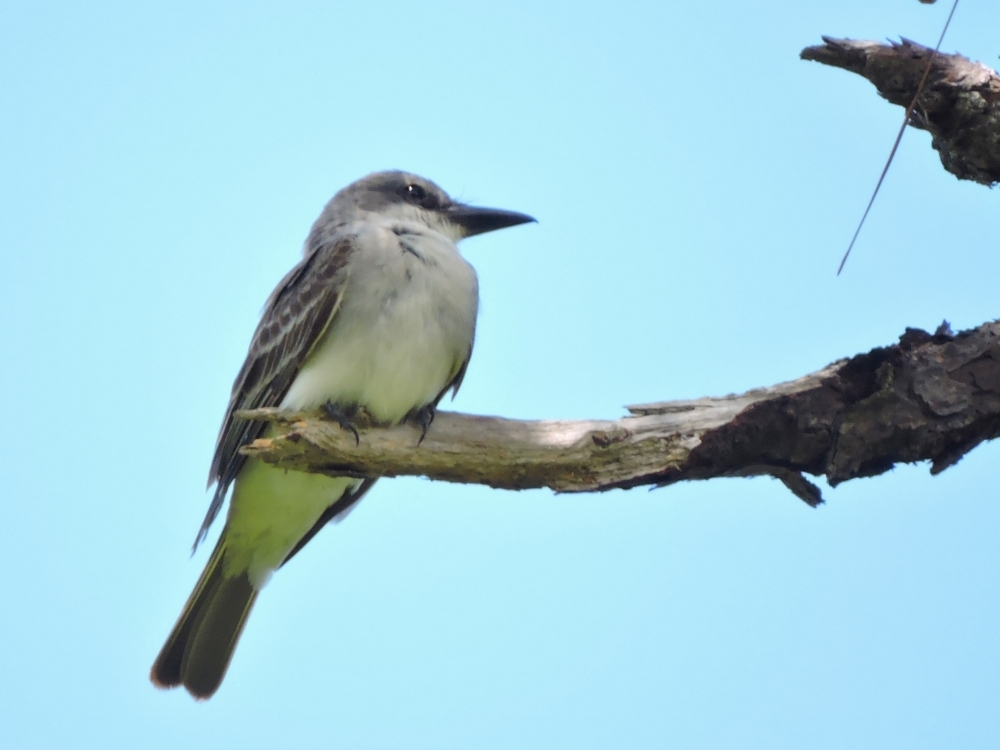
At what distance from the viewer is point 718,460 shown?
443 centimetres

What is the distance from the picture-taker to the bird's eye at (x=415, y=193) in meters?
6.93

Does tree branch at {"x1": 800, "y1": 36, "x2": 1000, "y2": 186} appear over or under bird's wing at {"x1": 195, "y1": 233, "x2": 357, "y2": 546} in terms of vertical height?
over

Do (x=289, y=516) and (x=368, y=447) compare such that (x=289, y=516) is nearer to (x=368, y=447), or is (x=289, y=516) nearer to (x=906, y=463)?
(x=368, y=447)

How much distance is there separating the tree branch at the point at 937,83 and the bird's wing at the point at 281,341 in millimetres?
2596

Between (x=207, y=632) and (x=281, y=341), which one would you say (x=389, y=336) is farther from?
(x=207, y=632)

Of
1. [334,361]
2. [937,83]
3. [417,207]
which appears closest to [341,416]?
[334,361]

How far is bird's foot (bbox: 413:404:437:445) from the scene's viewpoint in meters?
5.13

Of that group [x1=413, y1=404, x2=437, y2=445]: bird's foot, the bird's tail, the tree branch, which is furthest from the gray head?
the tree branch

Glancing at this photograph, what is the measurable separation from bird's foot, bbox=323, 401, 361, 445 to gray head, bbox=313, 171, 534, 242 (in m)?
1.63

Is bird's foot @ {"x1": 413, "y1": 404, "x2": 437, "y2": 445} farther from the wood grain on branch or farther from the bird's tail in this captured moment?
the bird's tail

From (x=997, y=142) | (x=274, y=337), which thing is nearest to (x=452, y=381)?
(x=274, y=337)

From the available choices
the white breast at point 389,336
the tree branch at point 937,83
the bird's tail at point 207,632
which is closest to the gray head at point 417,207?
the white breast at point 389,336

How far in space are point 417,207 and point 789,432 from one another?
3.26 m

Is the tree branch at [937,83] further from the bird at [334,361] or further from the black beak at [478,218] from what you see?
the black beak at [478,218]
